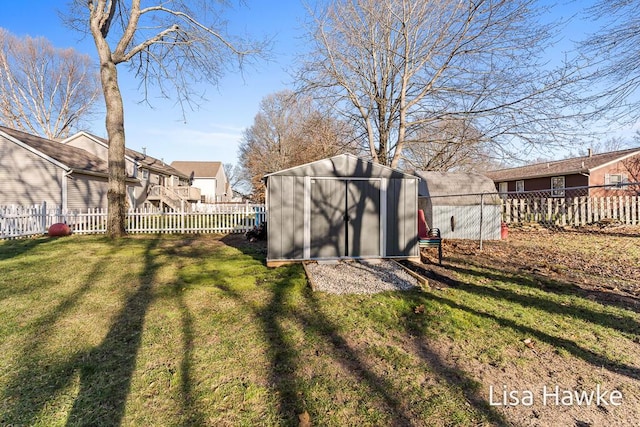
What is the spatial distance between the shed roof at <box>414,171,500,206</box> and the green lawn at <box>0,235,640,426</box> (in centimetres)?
664

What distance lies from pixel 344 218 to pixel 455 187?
721 cm

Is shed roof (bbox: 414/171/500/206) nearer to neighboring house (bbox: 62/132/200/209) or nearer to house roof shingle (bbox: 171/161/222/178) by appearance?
neighboring house (bbox: 62/132/200/209)

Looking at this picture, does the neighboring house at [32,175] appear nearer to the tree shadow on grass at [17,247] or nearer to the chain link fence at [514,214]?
the tree shadow on grass at [17,247]

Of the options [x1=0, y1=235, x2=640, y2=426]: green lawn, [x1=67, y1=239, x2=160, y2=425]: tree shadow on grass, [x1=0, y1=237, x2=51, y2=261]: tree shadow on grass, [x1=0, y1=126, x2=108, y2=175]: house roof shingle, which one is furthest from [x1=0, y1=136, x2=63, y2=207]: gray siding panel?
[x1=67, y1=239, x2=160, y2=425]: tree shadow on grass

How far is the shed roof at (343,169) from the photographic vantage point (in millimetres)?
7434

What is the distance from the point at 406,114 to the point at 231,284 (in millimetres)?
10649

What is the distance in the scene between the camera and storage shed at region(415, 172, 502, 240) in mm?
12156

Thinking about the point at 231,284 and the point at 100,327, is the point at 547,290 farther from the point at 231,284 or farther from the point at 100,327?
the point at 100,327

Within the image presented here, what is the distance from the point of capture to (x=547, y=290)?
5609 mm

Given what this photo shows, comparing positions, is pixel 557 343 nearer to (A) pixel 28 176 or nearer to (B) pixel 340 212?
(B) pixel 340 212

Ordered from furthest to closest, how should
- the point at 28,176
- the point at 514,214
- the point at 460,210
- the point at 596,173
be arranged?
1. the point at 596,173
2. the point at 514,214
3. the point at 28,176
4. the point at 460,210

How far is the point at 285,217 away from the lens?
7.39 m

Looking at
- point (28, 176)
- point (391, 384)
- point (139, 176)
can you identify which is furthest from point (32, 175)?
point (391, 384)

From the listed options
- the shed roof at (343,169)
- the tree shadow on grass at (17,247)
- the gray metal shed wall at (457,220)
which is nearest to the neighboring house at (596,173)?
the gray metal shed wall at (457,220)
